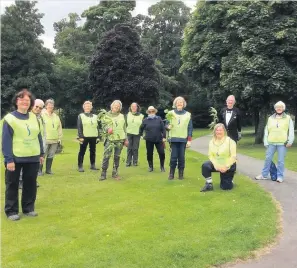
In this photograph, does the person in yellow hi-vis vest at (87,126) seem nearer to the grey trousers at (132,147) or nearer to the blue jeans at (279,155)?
the grey trousers at (132,147)

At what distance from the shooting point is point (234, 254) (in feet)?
19.9

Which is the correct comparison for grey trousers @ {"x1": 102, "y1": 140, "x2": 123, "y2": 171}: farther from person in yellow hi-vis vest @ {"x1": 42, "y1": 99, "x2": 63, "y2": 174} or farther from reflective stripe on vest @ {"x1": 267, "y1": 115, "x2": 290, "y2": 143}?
reflective stripe on vest @ {"x1": 267, "y1": 115, "x2": 290, "y2": 143}

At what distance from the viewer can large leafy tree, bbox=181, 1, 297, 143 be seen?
22547mm

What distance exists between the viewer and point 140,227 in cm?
716

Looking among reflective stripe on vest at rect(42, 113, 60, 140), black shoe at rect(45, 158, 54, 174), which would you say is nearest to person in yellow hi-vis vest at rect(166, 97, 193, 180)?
reflective stripe on vest at rect(42, 113, 60, 140)

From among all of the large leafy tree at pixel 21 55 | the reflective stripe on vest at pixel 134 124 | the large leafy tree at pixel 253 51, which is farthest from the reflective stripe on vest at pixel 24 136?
the large leafy tree at pixel 21 55

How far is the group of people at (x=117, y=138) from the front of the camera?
301 inches

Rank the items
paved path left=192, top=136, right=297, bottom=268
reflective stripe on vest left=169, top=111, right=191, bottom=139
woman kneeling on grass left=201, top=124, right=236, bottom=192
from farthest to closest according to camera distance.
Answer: reflective stripe on vest left=169, top=111, right=191, bottom=139 < woman kneeling on grass left=201, top=124, right=236, bottom=192 < paved path left=192, top=136, right=297, bottom=268

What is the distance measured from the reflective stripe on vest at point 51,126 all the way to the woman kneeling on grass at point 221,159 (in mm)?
4958

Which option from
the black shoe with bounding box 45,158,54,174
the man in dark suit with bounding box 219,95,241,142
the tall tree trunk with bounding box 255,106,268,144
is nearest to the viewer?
the man in dark suit with bounding box 219,95,241,142

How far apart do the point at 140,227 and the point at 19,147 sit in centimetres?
268

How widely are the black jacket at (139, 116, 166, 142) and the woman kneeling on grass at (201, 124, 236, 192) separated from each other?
351cm

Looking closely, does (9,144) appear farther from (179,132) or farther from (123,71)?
(123,71)

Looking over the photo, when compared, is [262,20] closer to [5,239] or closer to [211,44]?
[211,44]
